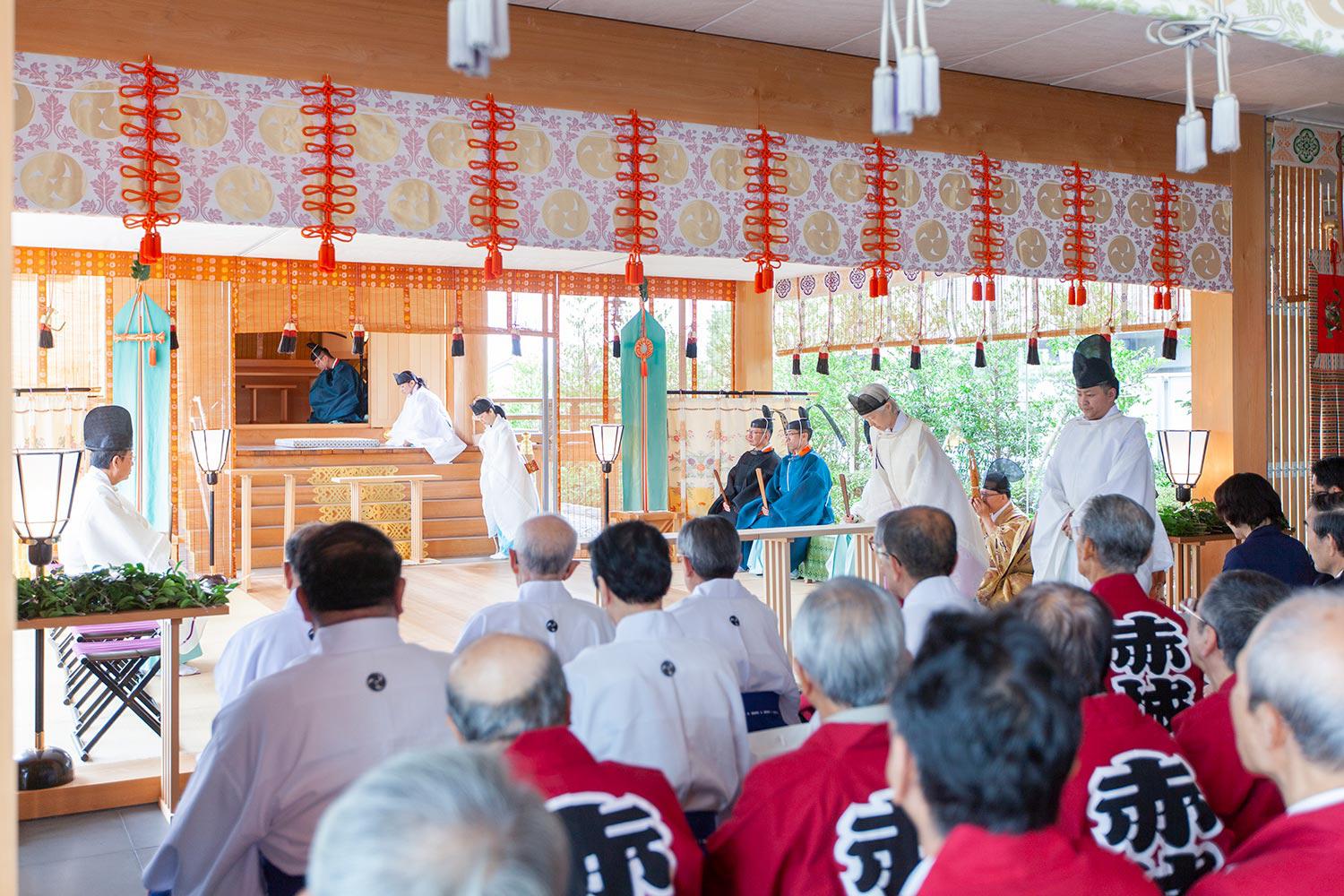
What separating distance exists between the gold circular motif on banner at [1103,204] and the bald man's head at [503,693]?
5738 mm

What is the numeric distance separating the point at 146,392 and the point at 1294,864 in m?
9.93

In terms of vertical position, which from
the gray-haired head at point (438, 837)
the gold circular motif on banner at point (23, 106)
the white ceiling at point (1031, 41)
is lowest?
the gray-haired head at point (438, 837)

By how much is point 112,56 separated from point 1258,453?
250 inches

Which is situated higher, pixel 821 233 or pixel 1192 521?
pixel 821 233

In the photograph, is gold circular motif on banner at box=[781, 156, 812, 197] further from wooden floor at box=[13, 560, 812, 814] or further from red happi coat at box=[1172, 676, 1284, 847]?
red happi coat at box=[1172, 676, 1284, 847]

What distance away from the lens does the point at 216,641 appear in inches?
290

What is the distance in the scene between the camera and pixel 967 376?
41.9 ft

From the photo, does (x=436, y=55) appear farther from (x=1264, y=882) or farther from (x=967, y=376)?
(x=967, y=376)

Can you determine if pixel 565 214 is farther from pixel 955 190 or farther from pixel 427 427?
pixel 427 427

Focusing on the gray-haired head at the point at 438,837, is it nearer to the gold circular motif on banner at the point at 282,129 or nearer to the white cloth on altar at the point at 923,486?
the gold circular motif on banner at the point at 282,129

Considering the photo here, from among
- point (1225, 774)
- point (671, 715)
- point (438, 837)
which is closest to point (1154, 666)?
point (1225, 774)

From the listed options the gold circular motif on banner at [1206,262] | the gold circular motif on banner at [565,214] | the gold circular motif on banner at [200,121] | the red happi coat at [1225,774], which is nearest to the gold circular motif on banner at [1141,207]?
the gold circular motif on banner at [1206,262]

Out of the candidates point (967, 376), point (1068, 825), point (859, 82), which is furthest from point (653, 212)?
point (967, 376)

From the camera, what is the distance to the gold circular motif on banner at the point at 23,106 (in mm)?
4363
